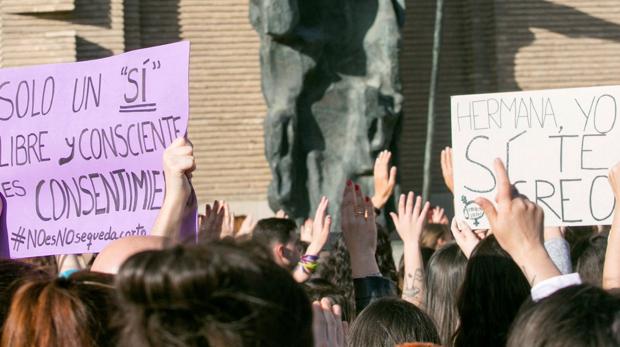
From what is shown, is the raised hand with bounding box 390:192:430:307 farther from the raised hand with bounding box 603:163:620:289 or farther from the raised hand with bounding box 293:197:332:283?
the raised hand with bounding box 603:163:620:289

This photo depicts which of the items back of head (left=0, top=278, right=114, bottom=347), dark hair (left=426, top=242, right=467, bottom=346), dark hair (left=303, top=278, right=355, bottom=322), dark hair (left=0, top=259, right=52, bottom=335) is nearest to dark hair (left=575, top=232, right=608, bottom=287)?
dark hair (left=426, top=242, right=467, bottom=346)

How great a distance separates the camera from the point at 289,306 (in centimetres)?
227

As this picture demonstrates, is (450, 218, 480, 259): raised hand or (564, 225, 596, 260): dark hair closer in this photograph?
(450, 218, 480, 259): raised hand

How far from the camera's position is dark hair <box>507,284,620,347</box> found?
246 centimetres

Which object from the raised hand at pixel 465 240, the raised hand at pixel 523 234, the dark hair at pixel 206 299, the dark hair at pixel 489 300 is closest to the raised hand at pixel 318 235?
the raised hand at pixel 465 240

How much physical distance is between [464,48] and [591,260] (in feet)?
33.2

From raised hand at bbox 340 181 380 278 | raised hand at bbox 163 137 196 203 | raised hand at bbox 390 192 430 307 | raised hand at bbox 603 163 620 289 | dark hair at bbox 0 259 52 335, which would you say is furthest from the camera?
raised hand at bbox 390 192 430 307

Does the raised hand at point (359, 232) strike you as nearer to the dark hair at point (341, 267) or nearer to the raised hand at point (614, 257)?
the dark hair at point (341, 267)

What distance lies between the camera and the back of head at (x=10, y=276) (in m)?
2.96

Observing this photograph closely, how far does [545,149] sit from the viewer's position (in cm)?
582

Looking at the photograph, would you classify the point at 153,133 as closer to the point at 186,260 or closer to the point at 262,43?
the point at 186,260

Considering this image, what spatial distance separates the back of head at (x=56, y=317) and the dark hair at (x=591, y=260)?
273 centimetres

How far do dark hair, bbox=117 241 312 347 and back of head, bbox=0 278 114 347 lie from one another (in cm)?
35

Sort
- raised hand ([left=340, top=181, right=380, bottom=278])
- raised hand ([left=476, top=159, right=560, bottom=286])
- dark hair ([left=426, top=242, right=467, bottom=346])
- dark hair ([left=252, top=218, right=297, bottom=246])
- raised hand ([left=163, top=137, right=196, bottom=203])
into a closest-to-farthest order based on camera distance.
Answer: raised hand ([left=476, top=159, right=560, bottom=286]) → raised hand ([left=163, top=137, right=196, bottom=203]) → dark hair ([left=426, top=242, right=467, bottom=346]) → raised hand ([left=340, top=181, right=380, bottom=278]) → dark hair ([left=252, top=218, right=297, bottom=246])
